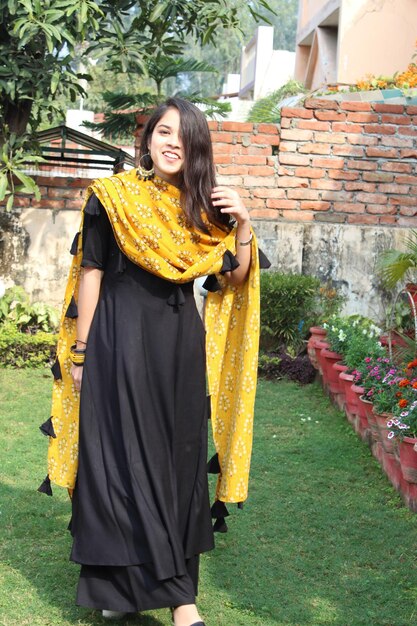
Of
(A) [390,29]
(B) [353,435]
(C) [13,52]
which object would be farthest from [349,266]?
(A) [390,29]

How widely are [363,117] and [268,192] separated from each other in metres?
1.06

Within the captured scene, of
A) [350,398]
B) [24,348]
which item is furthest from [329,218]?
[24,348]

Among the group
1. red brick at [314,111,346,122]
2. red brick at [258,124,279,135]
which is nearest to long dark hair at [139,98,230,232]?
red brick at [258,124,279,135]

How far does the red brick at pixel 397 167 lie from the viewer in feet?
28.2

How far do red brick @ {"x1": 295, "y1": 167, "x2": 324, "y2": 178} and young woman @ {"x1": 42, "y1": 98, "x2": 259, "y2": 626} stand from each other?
16.7 feet

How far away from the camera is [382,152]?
8594 millimetres

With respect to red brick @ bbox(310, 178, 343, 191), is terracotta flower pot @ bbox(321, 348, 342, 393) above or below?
below

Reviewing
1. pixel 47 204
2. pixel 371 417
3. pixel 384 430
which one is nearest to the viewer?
pixel 384 430

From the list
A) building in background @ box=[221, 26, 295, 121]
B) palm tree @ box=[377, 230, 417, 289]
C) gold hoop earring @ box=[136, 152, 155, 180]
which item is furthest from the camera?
building in background @ box=[221, 26, 295, 121]

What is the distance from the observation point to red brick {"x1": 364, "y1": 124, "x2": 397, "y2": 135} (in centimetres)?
857

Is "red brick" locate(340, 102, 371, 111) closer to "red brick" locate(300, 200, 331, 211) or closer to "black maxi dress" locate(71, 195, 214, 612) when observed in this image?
"red brick" locate(300, 200, 331, 211)

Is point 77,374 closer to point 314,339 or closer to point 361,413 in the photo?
point 361,413

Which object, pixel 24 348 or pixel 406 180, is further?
pixel 406 180

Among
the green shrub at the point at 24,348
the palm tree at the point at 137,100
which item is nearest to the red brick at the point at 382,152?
the palm tree at the point at 137,100
